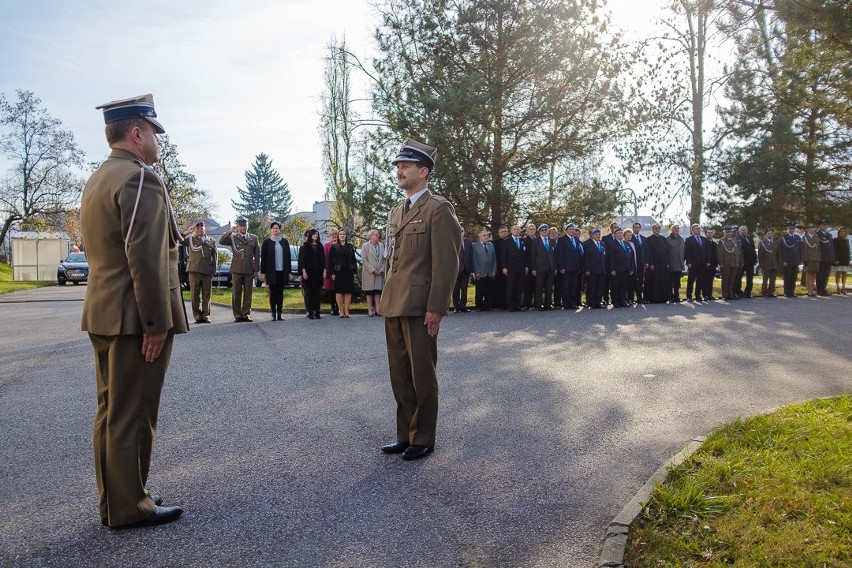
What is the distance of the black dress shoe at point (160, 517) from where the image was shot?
13.1 feet

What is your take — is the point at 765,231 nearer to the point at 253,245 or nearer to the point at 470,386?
the point at 253,245

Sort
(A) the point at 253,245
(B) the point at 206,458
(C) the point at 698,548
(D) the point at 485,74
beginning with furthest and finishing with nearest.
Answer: (D) the point at 485,74
(A) the point at 253,245
(B) the point at 206,458
(C) the point at 698,548

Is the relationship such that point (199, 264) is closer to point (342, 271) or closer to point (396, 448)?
point (342, 271)

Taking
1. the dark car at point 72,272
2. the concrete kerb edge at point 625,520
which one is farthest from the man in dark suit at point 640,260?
the dark car at point 72,272

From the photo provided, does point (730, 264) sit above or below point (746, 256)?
below

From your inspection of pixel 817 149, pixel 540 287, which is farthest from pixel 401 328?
pixel 817 149

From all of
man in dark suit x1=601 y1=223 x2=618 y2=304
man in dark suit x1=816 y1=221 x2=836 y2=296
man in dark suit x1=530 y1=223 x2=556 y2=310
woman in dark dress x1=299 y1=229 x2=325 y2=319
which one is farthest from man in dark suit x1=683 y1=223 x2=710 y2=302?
woman in dark dress x1=299 y1=229 x2=325 y2=319

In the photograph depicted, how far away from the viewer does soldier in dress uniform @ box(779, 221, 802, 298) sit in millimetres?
22938

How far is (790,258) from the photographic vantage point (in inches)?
905

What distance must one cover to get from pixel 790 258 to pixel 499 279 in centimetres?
1056

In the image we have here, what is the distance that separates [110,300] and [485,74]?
17.3 m

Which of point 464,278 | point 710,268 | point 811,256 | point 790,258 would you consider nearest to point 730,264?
point 710,268

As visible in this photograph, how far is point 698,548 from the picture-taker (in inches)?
143

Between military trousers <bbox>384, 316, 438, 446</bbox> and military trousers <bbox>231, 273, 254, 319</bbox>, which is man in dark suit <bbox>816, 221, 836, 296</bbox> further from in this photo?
military trousers <bbox>384, 316, 438, 446</bbox>
